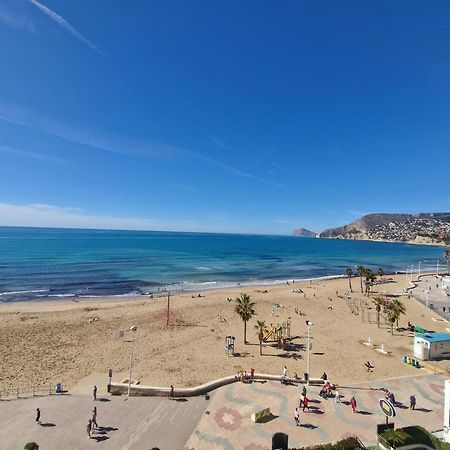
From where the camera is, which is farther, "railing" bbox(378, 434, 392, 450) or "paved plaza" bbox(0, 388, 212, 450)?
"paved plaza" bbox(0, 388, 212, 450)

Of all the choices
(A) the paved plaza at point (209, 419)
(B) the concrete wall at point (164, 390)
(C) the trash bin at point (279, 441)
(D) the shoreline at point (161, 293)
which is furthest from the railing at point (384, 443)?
(D) the shoreline at point (161, 293)

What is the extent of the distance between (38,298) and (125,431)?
133 feet

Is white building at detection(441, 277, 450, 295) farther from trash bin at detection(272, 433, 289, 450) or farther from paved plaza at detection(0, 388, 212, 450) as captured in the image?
trash bin at detection(272, 433, 289, 450)

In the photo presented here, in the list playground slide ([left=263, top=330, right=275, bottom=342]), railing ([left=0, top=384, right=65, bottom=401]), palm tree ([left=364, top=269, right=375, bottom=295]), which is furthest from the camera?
palm tree ([left=364, top=269, right=375, bottom=295])

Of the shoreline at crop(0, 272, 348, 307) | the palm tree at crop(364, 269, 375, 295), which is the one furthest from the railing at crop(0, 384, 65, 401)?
the palm tree at crop(364, 269, 375, 295)

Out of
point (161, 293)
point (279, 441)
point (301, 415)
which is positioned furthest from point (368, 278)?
point (279, 441)

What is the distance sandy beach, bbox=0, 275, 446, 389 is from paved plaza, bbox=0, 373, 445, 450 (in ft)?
11.5

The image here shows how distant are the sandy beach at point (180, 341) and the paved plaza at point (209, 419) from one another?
350cm

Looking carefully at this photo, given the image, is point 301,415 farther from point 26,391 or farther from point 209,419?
point 26,391

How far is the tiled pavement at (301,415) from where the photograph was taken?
14.2 metres

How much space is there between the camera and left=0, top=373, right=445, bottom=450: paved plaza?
1409 centimetres

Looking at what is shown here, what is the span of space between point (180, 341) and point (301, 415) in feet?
50.8

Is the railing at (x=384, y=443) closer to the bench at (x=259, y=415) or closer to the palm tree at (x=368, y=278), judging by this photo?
the bench at (x=259, y=415)

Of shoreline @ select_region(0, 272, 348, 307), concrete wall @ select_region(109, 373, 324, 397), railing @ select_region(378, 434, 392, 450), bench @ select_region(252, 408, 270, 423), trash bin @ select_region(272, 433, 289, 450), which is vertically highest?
railing @ select_region(378, 434, 392, 450)
